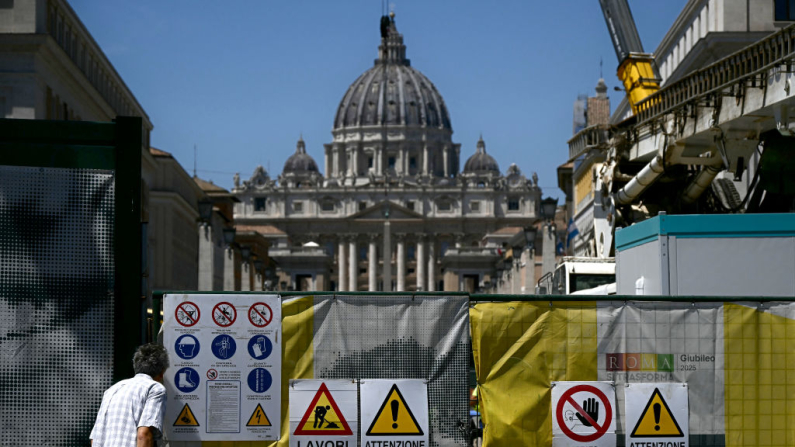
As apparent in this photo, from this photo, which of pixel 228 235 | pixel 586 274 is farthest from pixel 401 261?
pixel 586 274

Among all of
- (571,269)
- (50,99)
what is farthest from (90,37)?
(571,269)

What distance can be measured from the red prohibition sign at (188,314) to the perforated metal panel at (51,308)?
601 mm

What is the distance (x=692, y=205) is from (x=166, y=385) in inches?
599

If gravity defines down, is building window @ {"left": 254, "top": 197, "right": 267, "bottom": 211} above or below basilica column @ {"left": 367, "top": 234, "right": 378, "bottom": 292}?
above

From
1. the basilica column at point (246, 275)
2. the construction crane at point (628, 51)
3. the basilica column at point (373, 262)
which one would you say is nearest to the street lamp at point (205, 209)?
the construction crane at point (628, 51)

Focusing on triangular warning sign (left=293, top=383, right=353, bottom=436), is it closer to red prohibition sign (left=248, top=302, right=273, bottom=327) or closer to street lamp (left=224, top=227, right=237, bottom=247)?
red prohibition sign (left=248, top=302, right=273, bottom=327)

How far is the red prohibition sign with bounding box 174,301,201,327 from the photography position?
8953 mm

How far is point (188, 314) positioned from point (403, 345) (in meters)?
1.58

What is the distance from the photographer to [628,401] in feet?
29.9

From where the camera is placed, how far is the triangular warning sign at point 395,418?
895cm

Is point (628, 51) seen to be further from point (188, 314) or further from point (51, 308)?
point (51, 308)

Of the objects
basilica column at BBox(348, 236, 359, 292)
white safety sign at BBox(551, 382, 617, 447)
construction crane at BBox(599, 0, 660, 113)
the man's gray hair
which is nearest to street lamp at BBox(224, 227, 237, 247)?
Answer: construction crane at BBox(599, 0, 660, 113)

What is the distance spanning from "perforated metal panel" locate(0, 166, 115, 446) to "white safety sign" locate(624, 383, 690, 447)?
3.76 m

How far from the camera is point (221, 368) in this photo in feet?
29.2
